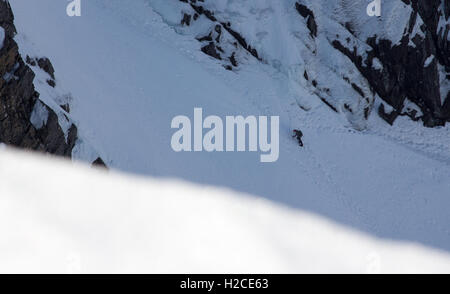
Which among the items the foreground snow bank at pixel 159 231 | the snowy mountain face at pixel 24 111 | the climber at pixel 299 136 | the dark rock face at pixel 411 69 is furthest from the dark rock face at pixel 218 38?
the snowy mountain face at pixel 24 111

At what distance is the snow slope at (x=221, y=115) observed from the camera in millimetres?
19828

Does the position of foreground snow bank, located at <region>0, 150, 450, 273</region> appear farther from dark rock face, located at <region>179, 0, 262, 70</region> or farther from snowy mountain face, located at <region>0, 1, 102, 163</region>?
dark rock face, located at <region>179, 0, 262, 70</region>

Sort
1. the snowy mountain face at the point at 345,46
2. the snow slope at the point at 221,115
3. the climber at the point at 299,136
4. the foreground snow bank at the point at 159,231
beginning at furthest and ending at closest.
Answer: the snowy mountain face at the point at 345,46 → the climber at the point at 299,136 → the snow slope at the point at 221,115 → the foreground snow bank at the point at 159,231

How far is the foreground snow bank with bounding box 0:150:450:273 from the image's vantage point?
1236 cm

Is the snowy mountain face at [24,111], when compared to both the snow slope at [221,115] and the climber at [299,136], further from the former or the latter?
the climber at [299,136]

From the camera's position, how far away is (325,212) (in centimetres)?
2072

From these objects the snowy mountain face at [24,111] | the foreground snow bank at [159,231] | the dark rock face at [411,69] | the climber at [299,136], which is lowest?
the foreground snow bank at [159,231]

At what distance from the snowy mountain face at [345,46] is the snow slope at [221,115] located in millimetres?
931

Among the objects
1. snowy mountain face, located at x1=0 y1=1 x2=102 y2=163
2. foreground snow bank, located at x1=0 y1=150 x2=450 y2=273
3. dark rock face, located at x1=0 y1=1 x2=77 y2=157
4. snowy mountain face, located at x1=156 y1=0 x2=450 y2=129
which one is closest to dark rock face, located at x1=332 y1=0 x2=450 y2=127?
snowy mountain face, located at x1=156 y1=0 x2=450 y2=129

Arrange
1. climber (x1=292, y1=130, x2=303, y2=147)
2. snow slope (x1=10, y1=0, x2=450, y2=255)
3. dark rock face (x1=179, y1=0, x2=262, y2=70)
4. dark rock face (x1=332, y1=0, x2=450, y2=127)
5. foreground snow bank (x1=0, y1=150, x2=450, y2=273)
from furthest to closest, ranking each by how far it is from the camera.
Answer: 1. dark rock face (x1=332, y1=0, x2=450, y2=127)
2. dark rock face (x1=179, y1=0, x2=262, y2=70)
3. climber (x1=292, y1=130, x2=303, y2=147)
4. snow slope (x1=10, y1=0, x2=450, y2=255)
5. foreground snow bank (x1=0, y1=150, x2=450, y2=273)

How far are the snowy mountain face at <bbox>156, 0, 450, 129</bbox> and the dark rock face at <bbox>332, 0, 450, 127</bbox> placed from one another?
6 cm

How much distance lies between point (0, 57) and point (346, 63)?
72.2 ft

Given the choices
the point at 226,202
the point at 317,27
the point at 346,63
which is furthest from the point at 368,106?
the point at 226,202
